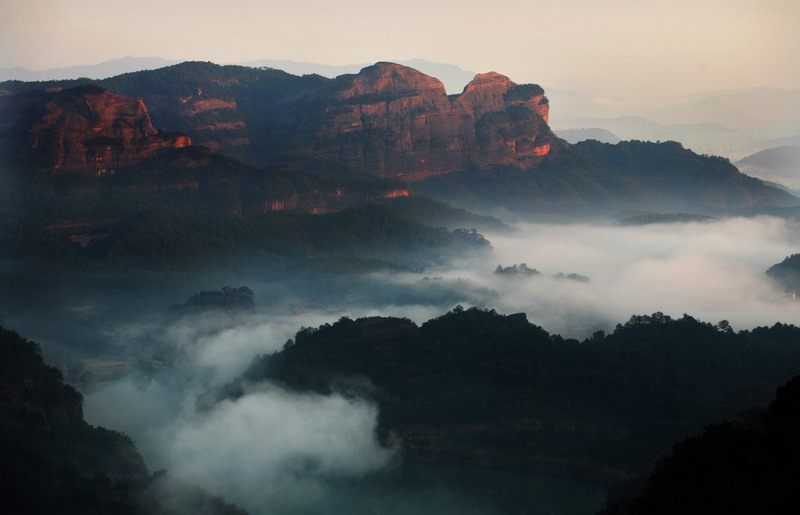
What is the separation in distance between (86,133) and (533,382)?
8570 centimetres

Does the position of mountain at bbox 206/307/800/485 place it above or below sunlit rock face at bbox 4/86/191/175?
below

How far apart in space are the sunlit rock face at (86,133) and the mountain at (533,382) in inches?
2541

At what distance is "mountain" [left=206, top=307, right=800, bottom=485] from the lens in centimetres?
6712

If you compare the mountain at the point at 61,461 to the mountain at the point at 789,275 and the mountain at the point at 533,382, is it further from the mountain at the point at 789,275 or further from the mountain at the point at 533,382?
the mountain at the point at 789,275

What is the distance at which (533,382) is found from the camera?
74.9 metres

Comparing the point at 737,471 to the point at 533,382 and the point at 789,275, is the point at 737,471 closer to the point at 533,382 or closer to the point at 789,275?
the point at 533,382

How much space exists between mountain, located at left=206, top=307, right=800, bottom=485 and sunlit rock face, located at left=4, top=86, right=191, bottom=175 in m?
64.5

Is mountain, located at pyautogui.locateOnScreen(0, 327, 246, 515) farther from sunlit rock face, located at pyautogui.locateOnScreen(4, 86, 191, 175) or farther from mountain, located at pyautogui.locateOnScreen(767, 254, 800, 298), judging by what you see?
mountain, located at pyautogui.locateOnScreen(767, 254, 800, 298)

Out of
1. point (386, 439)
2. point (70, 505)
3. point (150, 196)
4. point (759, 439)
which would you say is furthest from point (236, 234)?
point (759, 439)

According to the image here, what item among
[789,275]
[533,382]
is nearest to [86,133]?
[533,382]

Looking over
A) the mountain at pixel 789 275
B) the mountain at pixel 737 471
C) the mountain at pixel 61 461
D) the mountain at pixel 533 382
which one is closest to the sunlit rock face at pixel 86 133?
the mountain at pixel 533 382

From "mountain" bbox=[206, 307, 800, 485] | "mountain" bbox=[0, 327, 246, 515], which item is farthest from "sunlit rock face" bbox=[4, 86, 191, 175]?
"mountain" bbox=[0, 327, 246, 515]

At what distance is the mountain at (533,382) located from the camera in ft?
220

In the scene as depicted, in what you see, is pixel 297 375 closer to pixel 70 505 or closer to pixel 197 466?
pixel 197 466
